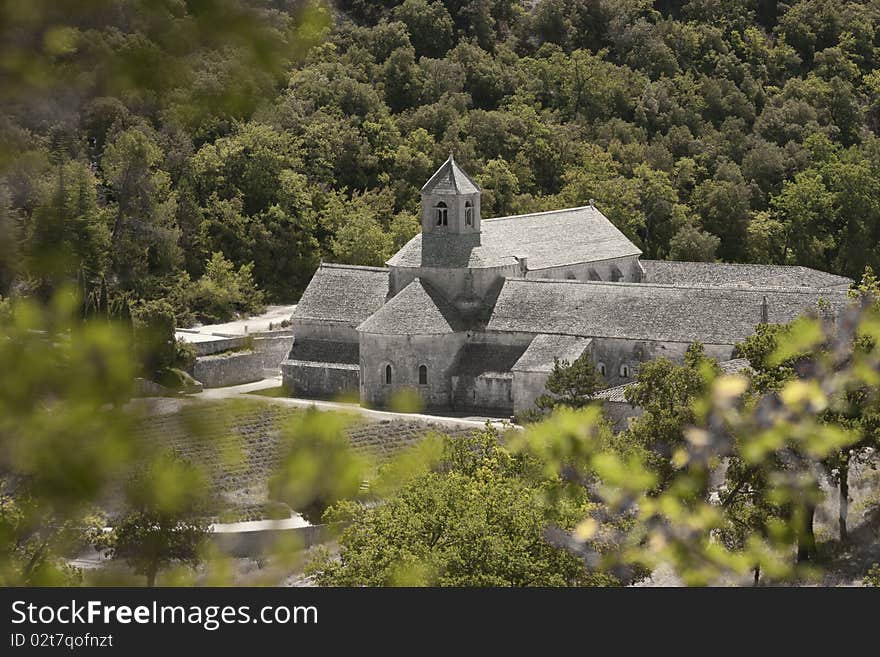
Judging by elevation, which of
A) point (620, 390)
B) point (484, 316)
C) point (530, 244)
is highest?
point (530, 244)

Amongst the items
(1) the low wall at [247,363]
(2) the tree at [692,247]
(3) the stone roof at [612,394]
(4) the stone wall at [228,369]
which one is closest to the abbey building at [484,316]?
(3) the stone roof at [612,394]

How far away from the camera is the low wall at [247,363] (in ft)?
190

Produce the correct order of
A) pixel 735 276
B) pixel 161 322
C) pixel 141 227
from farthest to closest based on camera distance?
pixel 141 227, pixel 735 276, pixel 161 322

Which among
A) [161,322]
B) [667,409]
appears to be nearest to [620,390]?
[667,409]

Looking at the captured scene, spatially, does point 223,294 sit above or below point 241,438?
below

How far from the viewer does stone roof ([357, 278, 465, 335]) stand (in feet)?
179

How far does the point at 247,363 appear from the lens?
59.8 metres

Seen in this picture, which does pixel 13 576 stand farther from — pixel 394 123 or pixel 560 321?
pixel 394 123

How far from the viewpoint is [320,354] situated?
5788cm

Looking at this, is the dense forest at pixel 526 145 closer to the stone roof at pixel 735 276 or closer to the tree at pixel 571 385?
the stone roof at pixel 735 276

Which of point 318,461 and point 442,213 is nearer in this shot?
point 318,461

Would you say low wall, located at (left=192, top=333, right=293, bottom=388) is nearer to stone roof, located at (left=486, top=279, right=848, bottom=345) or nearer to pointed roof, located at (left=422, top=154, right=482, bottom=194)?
pointed roof, located at (left=422, top=154, right=482, bottom=194)

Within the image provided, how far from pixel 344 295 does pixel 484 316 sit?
6.47 meters

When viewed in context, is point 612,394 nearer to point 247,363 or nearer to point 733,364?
point 733,364
